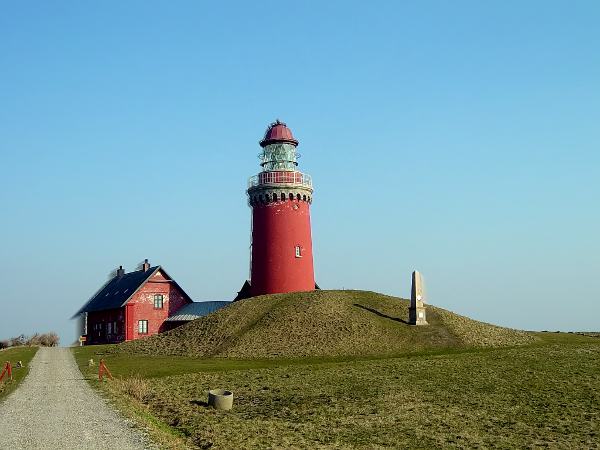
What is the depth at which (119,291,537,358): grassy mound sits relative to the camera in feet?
140

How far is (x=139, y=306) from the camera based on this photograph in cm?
6756

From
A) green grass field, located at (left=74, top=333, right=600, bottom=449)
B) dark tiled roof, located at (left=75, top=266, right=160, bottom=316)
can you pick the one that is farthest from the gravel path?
dark tiled roof, located at (left=75, top=266, right=160, bottom=316)

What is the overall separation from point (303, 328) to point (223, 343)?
5536 millimetres

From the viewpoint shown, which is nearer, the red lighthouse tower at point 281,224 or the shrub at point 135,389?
the shrub at point 135,389

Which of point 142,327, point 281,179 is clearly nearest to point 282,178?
point 281,179

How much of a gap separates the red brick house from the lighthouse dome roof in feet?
61.3

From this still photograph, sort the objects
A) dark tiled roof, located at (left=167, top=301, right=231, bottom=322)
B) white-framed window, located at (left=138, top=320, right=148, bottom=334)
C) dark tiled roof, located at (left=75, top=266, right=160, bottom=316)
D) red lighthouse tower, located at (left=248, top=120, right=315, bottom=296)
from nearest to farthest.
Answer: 1. red lighthouse tower, located at (left=248, top=120, right=315, bottom=296)
2. dark tiled roof, located at (left=167, top=301, right=231, bottom=322)
3. white-framed window, located at (left=138, top=320, right=148, bottom=334)
4. dark tiled roof, located at (left=75, top=266, right=160, bottom=316)

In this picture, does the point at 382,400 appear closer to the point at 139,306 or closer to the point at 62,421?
the point at 62,421

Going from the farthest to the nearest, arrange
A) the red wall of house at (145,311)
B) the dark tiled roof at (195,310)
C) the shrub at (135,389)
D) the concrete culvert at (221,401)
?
the dark tiled roof at (195,310) < the red wall of house at (145,311) < the shrub at (135,389) < the concrete culvert at (221,401)

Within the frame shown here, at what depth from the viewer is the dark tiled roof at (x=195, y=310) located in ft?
220

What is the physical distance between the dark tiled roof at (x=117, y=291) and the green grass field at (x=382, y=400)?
30.7m

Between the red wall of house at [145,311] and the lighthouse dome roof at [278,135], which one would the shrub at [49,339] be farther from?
the lighthouse dome roof at [278,135]

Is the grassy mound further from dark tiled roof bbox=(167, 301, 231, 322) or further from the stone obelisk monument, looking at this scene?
dark tiled roof bbox=(167, 301, 231, 322)

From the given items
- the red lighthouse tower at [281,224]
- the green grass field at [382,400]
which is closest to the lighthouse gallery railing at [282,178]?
the red lighthouse tower at [281,224]
